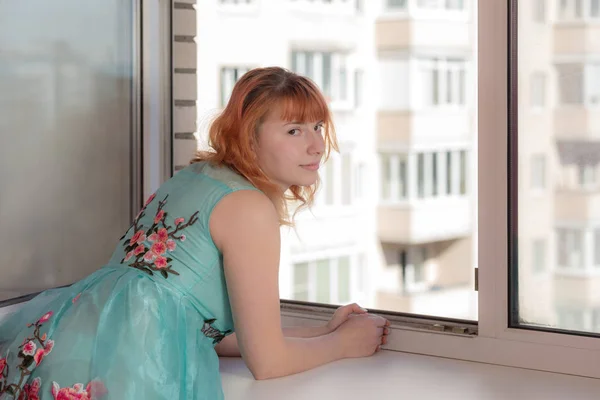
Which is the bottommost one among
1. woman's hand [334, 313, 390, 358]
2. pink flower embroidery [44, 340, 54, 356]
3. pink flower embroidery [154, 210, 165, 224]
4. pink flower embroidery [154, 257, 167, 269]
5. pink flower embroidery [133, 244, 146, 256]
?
Answer: woman's hand [334, 313, 390, 358]

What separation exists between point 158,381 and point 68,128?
32.4 inches

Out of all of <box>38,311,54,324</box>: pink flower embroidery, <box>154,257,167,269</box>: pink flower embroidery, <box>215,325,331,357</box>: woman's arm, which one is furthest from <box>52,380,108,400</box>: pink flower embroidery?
<box>215,325,331,357</box>: woman's arm

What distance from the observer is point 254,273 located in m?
1.48

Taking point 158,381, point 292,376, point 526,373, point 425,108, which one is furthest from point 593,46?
point 158,381

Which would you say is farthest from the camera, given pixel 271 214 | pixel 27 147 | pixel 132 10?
pixel 132 10

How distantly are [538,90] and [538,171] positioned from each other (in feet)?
0.53

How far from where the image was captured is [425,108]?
6.23 feet

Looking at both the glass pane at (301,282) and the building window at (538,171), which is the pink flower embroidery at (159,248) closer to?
the glass pane at (301,282)

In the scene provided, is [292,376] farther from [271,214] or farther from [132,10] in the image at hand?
[132,10]

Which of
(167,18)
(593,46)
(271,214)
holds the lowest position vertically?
(271,214)

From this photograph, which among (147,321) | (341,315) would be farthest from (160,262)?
(341,315)

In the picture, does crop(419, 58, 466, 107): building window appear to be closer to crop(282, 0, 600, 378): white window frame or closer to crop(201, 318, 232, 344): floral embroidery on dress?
crop(282, 0, 600, 378): white window frame

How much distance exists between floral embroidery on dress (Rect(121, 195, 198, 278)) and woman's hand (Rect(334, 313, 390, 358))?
0.41 m

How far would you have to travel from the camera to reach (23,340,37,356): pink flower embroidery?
1442mm
